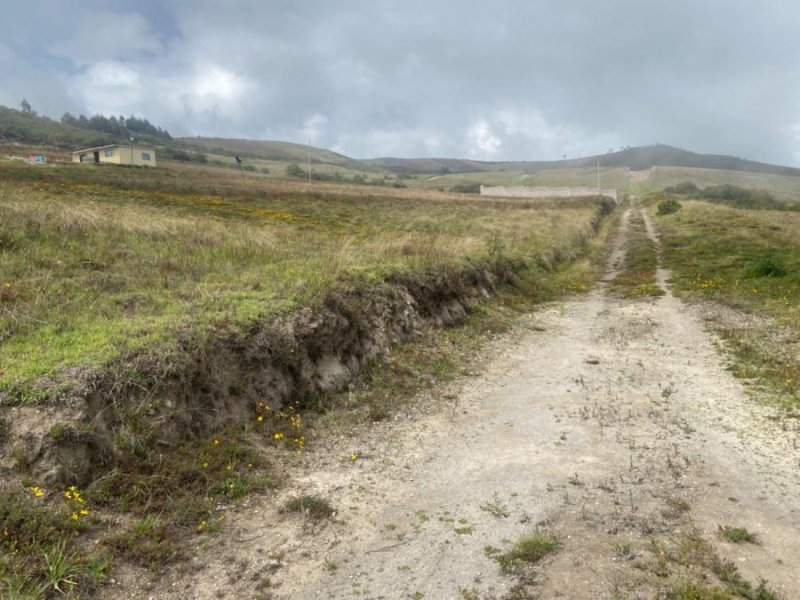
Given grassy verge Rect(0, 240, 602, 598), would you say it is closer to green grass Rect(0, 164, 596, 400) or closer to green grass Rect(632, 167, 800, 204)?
green grass Rect(0, 164, 596, 400)

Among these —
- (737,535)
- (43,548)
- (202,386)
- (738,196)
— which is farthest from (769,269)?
(738,196)

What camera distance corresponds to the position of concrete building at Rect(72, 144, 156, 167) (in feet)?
260

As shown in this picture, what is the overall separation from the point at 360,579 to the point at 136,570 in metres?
1.85

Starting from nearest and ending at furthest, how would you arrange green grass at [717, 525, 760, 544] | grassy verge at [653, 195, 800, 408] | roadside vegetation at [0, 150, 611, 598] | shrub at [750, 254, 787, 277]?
1. roadside vegetation at [0, 150, 611, 598]
2. green grass at [717, 525, 760, 544]
3. grassy verge at [653, 195, 800, 408]
4. shrub at [750, 254, 787, 277]

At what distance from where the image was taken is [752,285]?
695 inches

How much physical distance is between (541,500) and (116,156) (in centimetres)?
8930

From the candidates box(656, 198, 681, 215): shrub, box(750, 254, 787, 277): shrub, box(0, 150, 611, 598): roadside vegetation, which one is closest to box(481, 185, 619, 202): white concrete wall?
box(656, 198, 681, 215): shrub

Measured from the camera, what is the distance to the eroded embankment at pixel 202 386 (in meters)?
5.10

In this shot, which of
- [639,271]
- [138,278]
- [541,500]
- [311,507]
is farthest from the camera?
[639,271]

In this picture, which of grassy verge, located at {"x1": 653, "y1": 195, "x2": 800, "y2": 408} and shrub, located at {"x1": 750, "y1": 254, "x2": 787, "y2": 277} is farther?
shrub, located at {"x1": 750, "y1": 254, "x2": 787, "y2": 277}

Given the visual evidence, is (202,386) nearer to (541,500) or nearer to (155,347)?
(155,347)

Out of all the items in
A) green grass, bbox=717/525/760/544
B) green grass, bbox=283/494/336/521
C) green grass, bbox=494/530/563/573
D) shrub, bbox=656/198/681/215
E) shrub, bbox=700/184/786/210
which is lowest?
green grass, bbox=283/494/336/521

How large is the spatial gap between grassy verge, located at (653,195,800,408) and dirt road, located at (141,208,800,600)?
92 centimetres

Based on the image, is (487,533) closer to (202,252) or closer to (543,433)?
(543,433)
